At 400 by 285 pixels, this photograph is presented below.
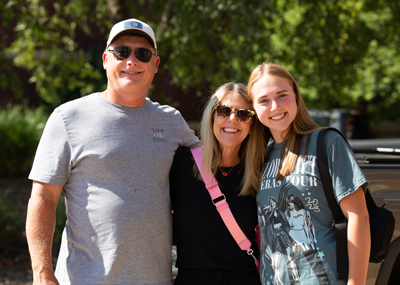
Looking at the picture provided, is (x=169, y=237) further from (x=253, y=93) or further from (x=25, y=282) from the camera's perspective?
(x=25, y=282)

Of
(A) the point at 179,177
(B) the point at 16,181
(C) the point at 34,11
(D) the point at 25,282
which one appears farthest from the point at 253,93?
(B) the point at 16,181

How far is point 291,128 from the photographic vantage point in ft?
8.04

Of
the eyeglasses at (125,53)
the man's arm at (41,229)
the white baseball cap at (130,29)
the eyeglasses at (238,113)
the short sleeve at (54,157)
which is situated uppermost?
the white baseball cap at (130,29)

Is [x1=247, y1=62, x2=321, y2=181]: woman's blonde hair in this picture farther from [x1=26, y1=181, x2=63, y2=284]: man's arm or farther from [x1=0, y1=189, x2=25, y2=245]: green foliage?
[x1=0, y1=189, x2=25, y2=245]: green foliage

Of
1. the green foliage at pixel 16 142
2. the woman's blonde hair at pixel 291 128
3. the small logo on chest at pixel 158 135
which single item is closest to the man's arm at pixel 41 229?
the small logo on chest at pixel 158 135

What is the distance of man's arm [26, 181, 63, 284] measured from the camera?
225 cm

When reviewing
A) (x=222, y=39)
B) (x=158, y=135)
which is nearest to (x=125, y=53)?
Answer: (x=158, y=135)

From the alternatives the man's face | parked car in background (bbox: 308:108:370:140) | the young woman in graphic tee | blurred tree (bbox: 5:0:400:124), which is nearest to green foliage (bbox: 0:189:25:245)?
blurred tree (bbox: 5:0:400:124)

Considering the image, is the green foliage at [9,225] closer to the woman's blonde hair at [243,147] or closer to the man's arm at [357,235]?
the woman's blonde hair at [243,147]

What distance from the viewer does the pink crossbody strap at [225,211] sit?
2488mm

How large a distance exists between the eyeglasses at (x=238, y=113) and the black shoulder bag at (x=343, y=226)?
586mm

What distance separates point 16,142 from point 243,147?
979cm

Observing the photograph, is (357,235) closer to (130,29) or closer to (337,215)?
(337,215)

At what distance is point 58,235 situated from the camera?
6.25 m
